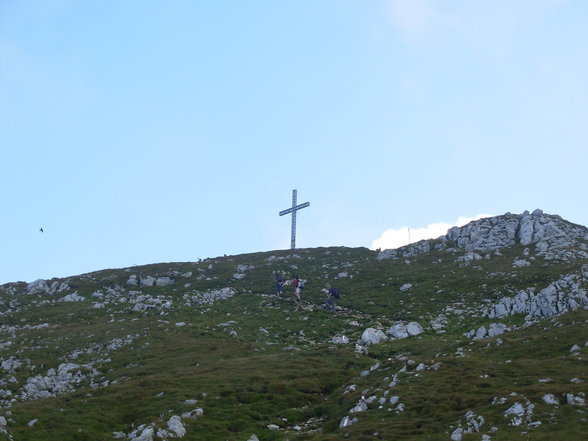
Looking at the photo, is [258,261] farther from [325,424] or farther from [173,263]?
[325,424]

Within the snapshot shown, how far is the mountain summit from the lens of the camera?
42.3 meters

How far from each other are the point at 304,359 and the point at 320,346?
7.43 meters

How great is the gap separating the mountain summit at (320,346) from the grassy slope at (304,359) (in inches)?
8.4

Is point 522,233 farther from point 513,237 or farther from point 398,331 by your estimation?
point 398,331

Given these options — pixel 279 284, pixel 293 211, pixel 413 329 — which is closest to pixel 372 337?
pixel 413 329

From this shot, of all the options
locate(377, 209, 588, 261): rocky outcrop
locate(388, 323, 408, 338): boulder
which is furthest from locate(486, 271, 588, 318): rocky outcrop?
locate(377, 209, 588, 261): rocky outcrop

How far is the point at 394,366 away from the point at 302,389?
→ 7.90 metres

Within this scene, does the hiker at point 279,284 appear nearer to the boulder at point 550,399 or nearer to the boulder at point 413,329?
the boulder at point 413,329

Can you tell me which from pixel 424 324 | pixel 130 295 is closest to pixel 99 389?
pixel 424 324

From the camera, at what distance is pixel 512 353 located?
176ft

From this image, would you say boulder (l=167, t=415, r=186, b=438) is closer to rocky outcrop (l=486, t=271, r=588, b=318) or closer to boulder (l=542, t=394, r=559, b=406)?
boulder (l=542, t=394, r=559, b=406)

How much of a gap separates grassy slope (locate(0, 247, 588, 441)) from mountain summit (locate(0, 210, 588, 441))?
0.21 metres

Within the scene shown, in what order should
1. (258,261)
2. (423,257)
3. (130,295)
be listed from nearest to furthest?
(130,295), (423,257), (258,261)

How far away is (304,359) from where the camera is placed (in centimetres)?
6300
